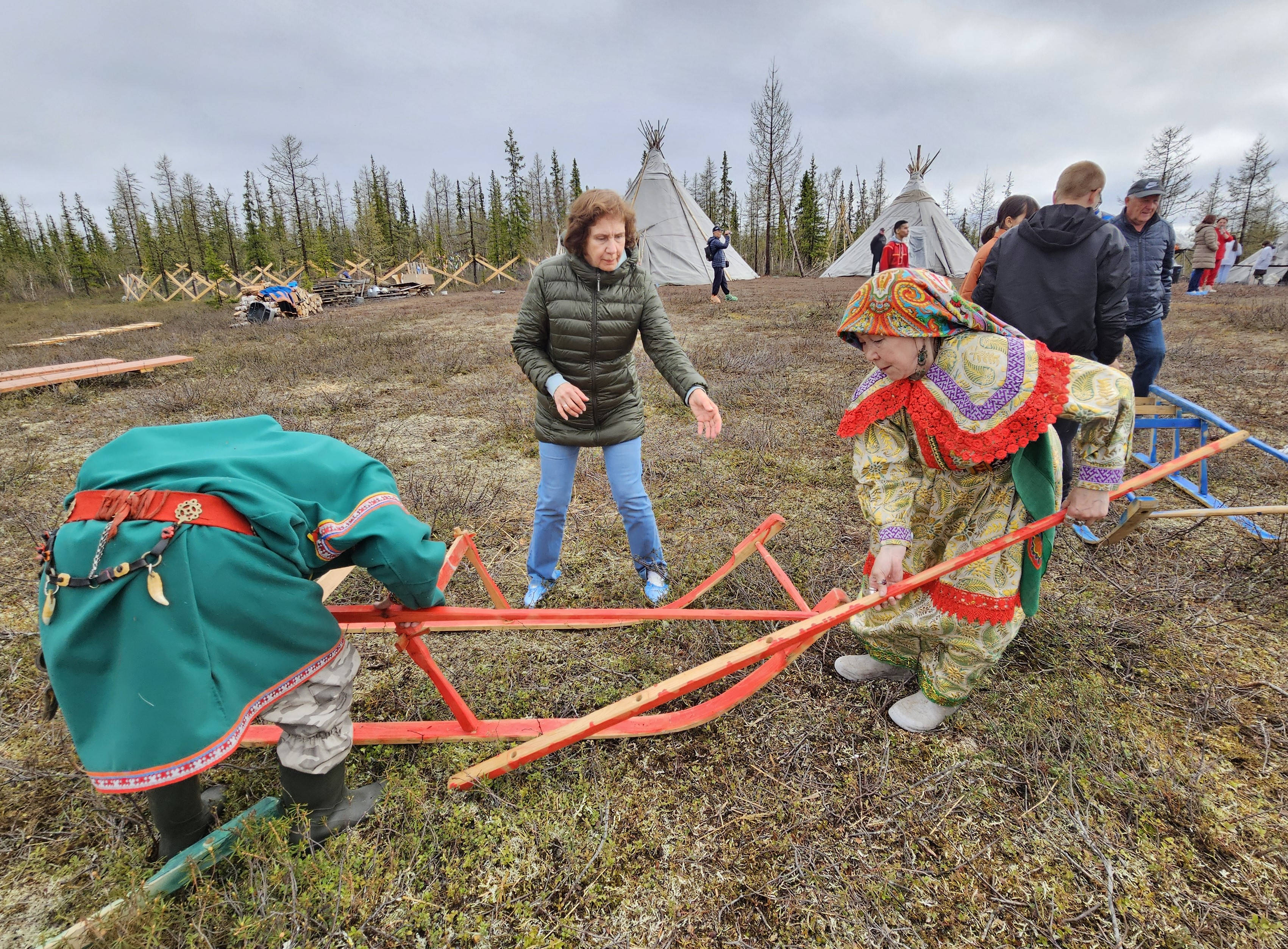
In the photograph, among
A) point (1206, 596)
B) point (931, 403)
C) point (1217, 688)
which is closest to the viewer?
point (931, 403)

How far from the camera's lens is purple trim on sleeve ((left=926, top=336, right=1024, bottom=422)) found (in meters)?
1.75

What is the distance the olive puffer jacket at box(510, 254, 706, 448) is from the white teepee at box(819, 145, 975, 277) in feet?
62.9

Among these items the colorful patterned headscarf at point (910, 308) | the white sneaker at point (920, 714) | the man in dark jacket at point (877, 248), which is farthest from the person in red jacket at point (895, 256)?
the man in dark jacket at point (877, 248)

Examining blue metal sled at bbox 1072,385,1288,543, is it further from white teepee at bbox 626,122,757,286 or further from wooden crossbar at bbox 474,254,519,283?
wooden crossbar at bbox 474,254,519,283

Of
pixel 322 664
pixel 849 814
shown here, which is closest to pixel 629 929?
pixel 849 814

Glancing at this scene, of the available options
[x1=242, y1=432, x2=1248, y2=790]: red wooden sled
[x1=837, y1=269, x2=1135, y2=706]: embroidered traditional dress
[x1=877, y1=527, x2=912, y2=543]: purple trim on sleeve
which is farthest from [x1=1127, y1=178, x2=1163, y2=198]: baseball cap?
[x1=877, y1=527, x2=912, y2=543]: purple trim on sleeve

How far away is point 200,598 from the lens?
1.33 metres

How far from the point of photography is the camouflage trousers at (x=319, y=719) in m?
1.61

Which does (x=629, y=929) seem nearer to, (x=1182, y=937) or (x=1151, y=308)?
(x=1182, y=937)

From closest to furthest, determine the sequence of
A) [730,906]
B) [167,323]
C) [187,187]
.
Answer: [730,906] → [167,323] → [187,187]

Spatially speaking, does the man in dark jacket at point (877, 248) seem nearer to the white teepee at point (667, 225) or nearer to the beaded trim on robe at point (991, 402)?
the white teepee at point (667, 225)

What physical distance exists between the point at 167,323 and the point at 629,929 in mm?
19355

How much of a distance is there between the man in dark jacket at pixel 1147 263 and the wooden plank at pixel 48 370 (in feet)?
38.3

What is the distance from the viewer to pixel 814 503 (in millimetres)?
4160
